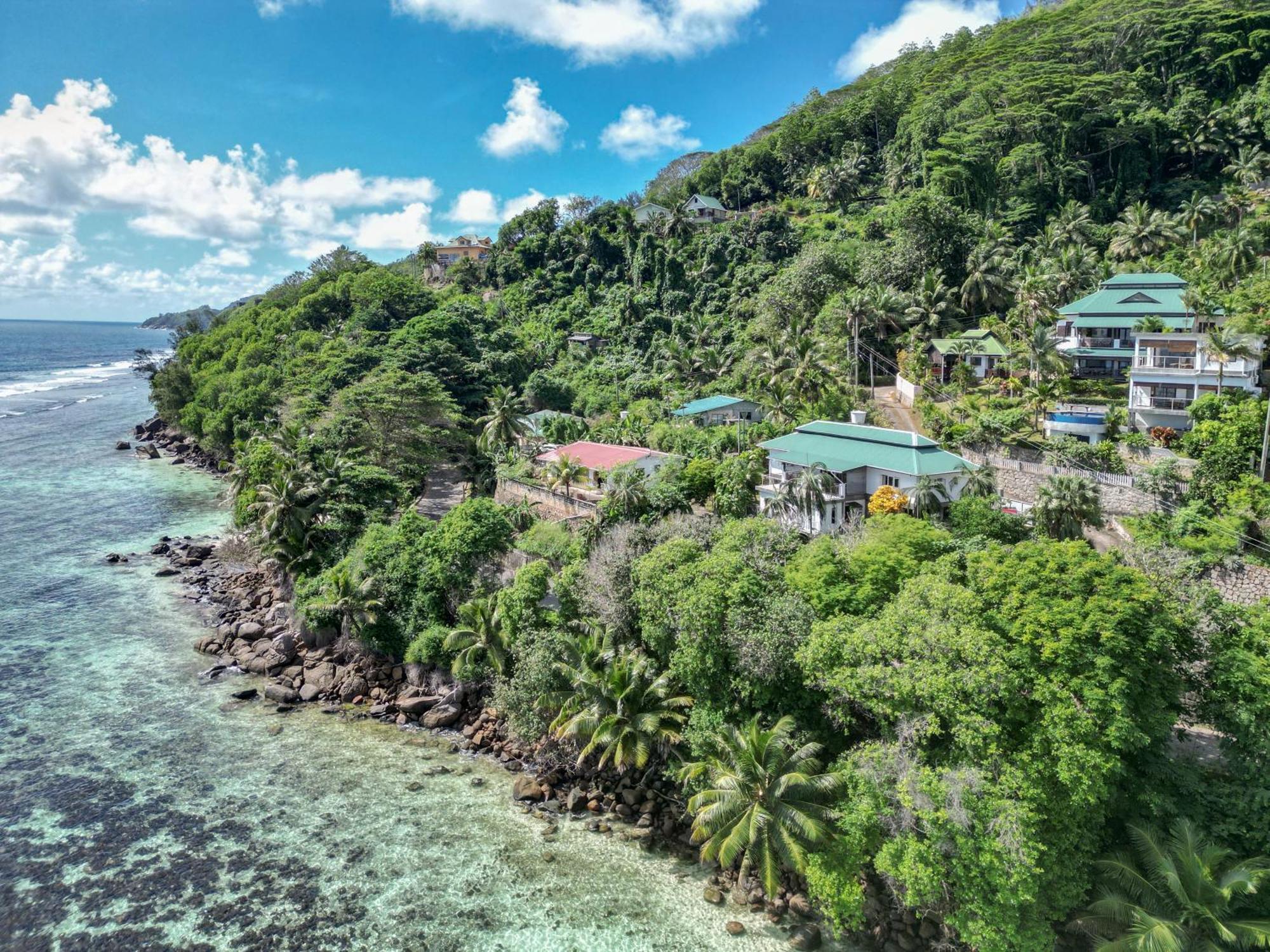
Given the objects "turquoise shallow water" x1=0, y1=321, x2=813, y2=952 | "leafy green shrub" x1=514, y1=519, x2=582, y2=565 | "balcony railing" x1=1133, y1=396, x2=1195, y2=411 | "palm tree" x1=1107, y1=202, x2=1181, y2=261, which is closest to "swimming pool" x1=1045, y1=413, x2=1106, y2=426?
"balcony railing" x1=1133, y1=396, x2=1195, y2=411

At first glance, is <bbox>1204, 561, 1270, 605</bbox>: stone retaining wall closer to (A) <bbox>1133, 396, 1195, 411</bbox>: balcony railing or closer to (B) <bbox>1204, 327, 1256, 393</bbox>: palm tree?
(B) <bbox>1204, 327, 1256, 393</bbox>: palm tree

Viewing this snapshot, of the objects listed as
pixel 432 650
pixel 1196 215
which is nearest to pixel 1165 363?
pixel 1196 215

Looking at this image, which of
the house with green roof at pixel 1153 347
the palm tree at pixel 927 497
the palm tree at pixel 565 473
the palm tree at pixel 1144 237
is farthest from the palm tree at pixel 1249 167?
the palm tree at pixel 565 473

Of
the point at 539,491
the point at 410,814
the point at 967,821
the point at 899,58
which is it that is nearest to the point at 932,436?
the point at 539,491

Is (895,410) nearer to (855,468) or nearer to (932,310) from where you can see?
(932,310)

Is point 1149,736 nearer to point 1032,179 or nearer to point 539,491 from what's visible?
point 539,491
